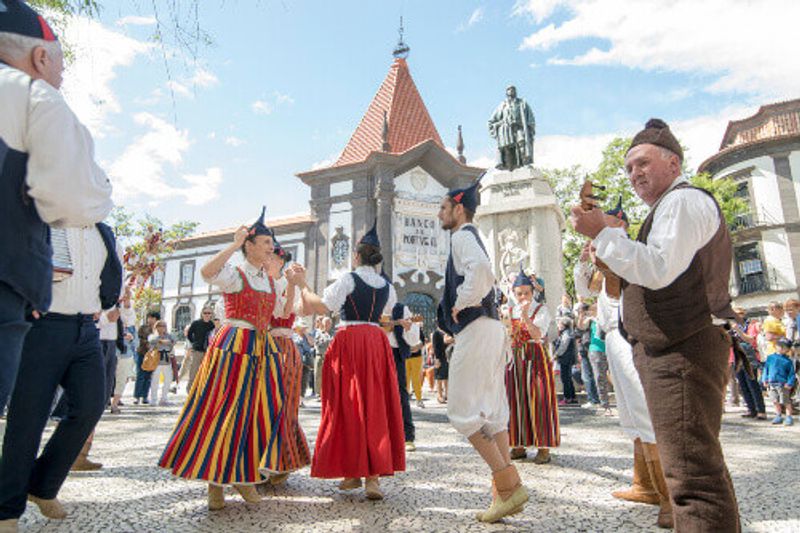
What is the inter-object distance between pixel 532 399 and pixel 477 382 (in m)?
1.90

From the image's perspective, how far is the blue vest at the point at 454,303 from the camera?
3.38 meters

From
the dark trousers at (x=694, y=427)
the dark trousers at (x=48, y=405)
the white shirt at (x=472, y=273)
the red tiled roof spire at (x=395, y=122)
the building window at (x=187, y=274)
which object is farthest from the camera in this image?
the building window at (x=187, y=274)

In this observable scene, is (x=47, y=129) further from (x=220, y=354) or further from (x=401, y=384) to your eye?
(x=401, y=384)

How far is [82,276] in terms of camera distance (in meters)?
3.33

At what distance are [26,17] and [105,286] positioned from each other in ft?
5.97

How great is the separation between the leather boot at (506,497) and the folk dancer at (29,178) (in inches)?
94.5

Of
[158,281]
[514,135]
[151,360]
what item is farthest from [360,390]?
[158,281]

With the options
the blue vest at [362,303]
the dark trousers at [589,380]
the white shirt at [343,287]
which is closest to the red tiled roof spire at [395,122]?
the dark trousers at [589,380]

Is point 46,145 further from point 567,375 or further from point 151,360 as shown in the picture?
point 151,360

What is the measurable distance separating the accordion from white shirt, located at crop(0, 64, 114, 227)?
364 millimetres

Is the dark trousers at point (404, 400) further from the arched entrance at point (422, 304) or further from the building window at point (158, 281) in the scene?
the building window at point (158, 281)

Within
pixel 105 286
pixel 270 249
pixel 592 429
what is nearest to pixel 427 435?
pixel 592 429

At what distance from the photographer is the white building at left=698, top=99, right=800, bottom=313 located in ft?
91.8

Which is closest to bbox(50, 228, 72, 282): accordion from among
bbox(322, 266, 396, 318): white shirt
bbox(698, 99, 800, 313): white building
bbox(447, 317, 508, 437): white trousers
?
bbox(322, 266, 396, 318): white shirt
